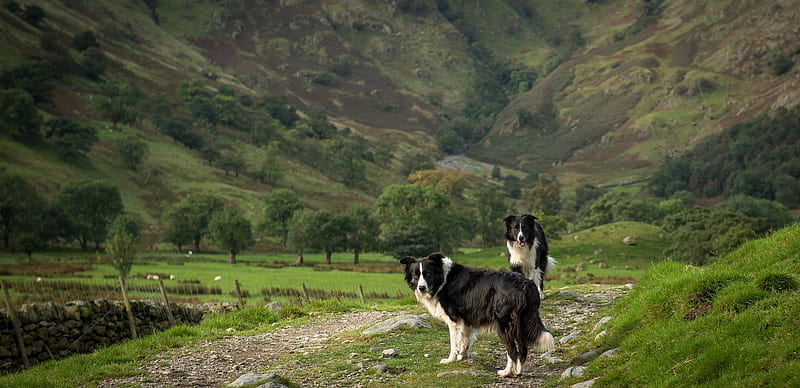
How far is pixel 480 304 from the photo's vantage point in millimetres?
10664

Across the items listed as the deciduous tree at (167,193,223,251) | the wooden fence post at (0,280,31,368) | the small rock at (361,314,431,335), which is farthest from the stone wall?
the deciduous tree at (167,193,223,251)

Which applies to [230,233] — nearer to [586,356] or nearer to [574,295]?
[574,295]

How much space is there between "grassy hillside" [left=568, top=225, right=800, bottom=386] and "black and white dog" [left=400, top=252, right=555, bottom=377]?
1.29 meters

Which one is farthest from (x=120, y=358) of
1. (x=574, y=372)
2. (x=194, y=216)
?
(x=194, y=216)

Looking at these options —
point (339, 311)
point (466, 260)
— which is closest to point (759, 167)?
point (466, 260)

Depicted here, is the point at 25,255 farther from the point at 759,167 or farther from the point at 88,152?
the point at 759,167

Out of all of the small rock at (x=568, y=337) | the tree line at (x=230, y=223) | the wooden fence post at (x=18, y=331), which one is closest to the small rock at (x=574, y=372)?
the small rock at (x=568, y=337)

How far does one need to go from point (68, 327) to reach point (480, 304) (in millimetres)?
15157

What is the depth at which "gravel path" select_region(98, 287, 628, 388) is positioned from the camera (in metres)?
11.2

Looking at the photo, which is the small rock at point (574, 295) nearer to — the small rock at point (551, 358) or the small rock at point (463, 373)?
the small rock at point (551, 358)

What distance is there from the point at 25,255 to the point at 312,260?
41373 millimetres

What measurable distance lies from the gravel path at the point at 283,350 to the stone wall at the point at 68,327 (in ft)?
16.5

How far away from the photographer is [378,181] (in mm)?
195500

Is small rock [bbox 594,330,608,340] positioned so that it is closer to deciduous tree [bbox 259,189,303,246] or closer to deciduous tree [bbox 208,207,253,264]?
deciduous tree [bbox 208,207,253,264]
